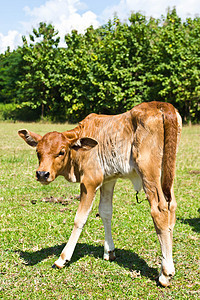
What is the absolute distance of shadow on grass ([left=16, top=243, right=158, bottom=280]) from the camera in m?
4.45

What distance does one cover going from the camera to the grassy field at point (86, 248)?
3930 mm

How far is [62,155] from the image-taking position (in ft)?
13.8

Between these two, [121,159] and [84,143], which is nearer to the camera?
[121,159]

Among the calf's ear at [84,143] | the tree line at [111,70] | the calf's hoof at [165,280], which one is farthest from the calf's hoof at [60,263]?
the tree line at [111,70]

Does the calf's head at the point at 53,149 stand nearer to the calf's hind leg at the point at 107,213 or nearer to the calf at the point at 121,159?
the calf at the point at 121,159

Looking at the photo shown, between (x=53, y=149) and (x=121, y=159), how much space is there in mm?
862

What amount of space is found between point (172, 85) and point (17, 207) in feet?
82.8

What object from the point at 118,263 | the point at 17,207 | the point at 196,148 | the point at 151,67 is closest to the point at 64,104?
the point at 151,67

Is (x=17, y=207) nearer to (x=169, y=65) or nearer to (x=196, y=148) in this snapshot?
(x=196, y=148)

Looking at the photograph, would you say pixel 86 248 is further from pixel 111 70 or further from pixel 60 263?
pixel 111 70

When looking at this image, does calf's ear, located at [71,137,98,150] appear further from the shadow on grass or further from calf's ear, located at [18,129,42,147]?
the shadow on grass

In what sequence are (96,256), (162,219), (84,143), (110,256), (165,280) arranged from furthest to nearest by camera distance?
1. (96,256)
2. (110,256)
3. (84,143)
4. (165,280)
5. (162,219)

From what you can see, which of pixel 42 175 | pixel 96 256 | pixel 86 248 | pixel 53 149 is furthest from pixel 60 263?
pixel 53 149

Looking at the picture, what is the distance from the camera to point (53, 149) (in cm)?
413
